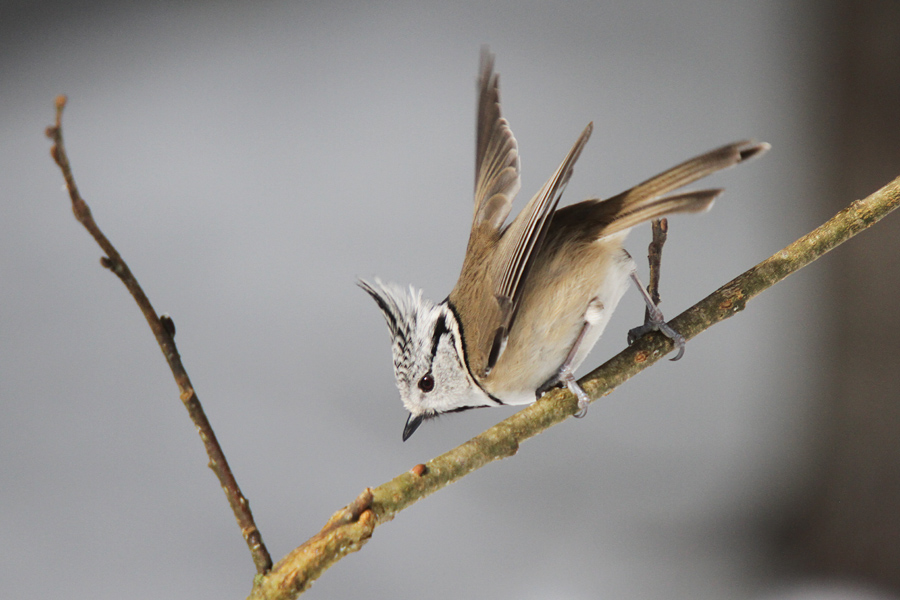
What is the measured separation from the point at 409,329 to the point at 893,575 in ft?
5.83

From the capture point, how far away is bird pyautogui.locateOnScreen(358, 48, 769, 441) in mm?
1010

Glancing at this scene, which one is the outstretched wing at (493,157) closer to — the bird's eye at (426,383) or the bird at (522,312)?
the bird at (522,312)

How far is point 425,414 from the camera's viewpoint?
3.53 ft

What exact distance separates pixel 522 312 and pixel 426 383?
Answer: 175 millimetres

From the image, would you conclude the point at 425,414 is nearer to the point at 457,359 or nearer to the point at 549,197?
the point at 457,359

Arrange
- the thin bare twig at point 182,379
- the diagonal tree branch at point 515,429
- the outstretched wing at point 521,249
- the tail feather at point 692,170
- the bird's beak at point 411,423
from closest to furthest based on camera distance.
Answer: the thin bare twig at point 182,379, the diagonal tree branch at point 515,429, the tail feather at point 692,170, the outstretched wing at point 521,249, the bird's beak at point 411,423

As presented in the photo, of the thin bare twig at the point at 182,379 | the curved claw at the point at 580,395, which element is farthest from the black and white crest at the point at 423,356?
the thin bare twig at the point at 182,379

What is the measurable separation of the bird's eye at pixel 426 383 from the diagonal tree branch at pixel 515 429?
18cm

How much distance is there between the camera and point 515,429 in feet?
2.79

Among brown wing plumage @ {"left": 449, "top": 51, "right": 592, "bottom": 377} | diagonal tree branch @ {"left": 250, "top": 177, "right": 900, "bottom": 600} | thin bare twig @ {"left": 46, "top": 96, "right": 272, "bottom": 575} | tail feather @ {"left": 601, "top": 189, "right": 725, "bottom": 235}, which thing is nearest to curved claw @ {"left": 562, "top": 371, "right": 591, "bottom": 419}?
diagonal tree branch @ {"left": 250, "top": 177, "right": 900, "bottom": 600}

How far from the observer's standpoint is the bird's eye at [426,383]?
103 centimetres

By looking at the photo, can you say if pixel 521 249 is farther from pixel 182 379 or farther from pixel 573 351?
pixel 182 379

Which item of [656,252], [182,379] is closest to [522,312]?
[656,252]

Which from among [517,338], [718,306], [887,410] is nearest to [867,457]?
[887,410]
